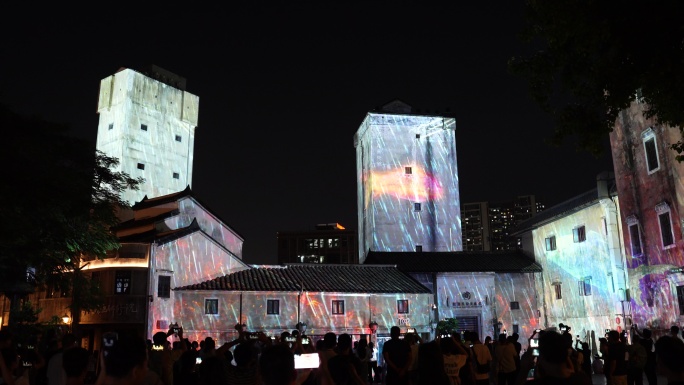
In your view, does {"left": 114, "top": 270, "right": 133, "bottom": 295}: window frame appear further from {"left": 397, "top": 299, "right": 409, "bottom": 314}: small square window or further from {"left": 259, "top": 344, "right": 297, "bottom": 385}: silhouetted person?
{"left": 259, "top": 344, "right": 297, "bottom": 385}: silhouetted person

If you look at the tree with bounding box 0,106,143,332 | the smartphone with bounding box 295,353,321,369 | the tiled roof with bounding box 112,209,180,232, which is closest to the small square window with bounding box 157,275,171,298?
the tree with bounding box 0,106,143,332

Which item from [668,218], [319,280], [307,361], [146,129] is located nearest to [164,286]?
[319,280]

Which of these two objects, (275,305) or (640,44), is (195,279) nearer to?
(275,305)

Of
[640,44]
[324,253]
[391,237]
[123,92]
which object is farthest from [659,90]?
[324,253]

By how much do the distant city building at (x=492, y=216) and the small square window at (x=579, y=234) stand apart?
120550 mm

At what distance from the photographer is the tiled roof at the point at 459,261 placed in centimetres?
3938

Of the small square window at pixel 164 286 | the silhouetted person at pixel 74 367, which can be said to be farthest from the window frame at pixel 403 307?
the silhouetted person at pixel 74 367

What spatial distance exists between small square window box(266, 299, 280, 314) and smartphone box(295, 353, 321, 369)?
2423cm

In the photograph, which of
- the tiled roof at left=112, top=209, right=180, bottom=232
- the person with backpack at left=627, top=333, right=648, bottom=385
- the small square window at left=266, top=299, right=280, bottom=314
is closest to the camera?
the person with backpack at left=627, top=333, right=648, bottom=385

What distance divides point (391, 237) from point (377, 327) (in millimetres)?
18452

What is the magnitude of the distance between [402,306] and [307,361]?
27.2 metres

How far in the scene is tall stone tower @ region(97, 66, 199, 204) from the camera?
54.7 metres

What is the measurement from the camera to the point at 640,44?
11539 millimetres

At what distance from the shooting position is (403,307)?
1347 inches
